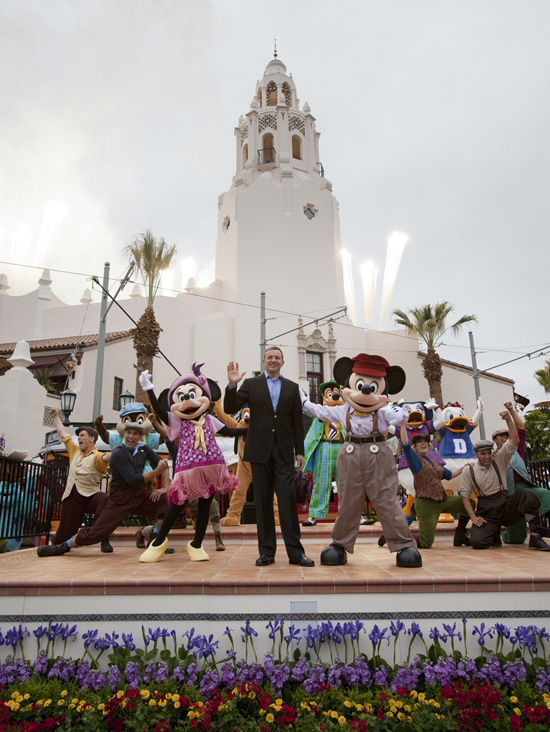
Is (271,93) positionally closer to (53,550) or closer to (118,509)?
(118,509)

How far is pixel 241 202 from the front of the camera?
26625 mm

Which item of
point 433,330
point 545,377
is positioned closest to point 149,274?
point 433,330

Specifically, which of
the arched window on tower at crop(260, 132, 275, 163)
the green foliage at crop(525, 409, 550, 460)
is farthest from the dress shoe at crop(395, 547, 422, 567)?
the arched window on tower at crop(260, 132, 275, 163)

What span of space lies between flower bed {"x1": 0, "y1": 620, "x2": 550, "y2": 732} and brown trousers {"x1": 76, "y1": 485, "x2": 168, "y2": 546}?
1852 mm

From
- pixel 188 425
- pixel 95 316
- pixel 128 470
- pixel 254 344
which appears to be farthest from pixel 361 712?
pixel 95 316

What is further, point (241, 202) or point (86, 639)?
point (241, 202)

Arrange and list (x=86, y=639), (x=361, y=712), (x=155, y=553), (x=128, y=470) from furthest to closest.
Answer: (x=128, y=470) → (x=155, y=553) → (x=86, y=639) → (x=361, y=712)

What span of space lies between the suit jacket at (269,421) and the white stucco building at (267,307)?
19.2 m

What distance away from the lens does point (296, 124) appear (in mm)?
29141

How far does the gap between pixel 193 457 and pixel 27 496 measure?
292cm

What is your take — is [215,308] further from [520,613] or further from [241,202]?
[520,613]

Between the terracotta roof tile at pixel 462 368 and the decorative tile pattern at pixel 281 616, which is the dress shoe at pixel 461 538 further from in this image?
the terracotta roof tile at pixel 462 368

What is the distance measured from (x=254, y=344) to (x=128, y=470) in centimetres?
1989

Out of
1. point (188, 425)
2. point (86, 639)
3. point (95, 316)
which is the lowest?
point (86, 639)
